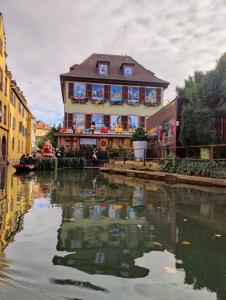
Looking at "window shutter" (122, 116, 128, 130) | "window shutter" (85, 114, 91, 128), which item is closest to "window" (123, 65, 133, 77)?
"window shutter" (122, 116, 128, 130)

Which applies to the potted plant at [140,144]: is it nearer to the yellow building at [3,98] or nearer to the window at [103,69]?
the yellow building at [3,98]

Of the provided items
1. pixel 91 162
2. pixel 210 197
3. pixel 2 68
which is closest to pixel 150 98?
pixel 91 162

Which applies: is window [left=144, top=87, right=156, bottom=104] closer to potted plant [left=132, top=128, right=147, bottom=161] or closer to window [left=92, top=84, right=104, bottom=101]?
window [left=92, top=84, right=104, bottom=101]

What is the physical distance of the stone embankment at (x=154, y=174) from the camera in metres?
13.1

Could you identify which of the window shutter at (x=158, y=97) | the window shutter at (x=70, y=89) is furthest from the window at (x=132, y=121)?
the window shutter at (x=70, y=89)

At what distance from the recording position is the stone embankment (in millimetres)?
13127

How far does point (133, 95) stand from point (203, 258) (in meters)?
38.2

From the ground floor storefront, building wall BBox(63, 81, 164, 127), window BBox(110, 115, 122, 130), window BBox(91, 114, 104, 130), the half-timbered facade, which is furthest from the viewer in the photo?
window BBox(110, 115, 122, 130)

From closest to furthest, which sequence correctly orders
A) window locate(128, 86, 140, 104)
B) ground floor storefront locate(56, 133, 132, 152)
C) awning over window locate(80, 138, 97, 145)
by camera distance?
ground floor storefront locate(56, 133, 132, 152), awning over window locate(80, 138, 97, 145), window locate(128, 86, 140, 104)

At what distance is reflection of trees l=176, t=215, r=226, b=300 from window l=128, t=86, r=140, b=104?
119 ft

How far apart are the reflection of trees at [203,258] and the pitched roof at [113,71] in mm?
35997

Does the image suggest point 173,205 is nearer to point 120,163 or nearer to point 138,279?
point 138,279

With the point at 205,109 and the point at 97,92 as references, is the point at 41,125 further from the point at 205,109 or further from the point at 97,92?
the point at 205,109

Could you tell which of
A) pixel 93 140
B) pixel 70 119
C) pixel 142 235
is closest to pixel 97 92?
pixel 70 119
